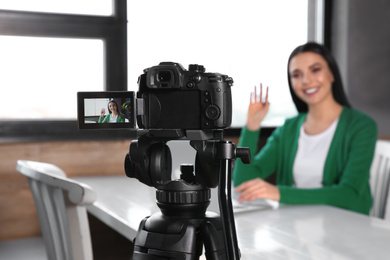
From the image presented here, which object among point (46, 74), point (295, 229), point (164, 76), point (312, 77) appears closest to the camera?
point (164, 76)

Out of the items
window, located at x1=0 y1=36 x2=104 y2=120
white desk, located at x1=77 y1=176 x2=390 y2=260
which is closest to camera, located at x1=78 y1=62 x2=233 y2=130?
white desk, located at x1=77 y1=176 x2=390 y2=260

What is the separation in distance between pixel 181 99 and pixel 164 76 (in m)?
0.04

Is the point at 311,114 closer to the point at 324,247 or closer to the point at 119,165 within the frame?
the point at 119,165

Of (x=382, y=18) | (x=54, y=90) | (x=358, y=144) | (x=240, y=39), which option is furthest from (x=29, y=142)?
(x=382, y=18)

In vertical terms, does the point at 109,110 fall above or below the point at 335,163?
above

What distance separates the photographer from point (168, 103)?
0.68 metres

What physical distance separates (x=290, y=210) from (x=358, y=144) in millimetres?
609

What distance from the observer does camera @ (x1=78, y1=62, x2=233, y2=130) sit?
67cm

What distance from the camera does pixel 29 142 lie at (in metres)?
2.37

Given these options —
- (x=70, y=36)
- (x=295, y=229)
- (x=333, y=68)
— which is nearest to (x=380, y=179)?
(x=333, y=68)

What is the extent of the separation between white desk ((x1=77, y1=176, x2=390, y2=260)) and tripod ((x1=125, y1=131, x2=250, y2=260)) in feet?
1.28

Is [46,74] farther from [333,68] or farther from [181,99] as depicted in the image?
[181,99]

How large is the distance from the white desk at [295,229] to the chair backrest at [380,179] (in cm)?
68

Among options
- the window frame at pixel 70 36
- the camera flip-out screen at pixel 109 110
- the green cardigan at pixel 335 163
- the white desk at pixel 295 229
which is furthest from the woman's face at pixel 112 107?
the window frame at pixel 70 36
